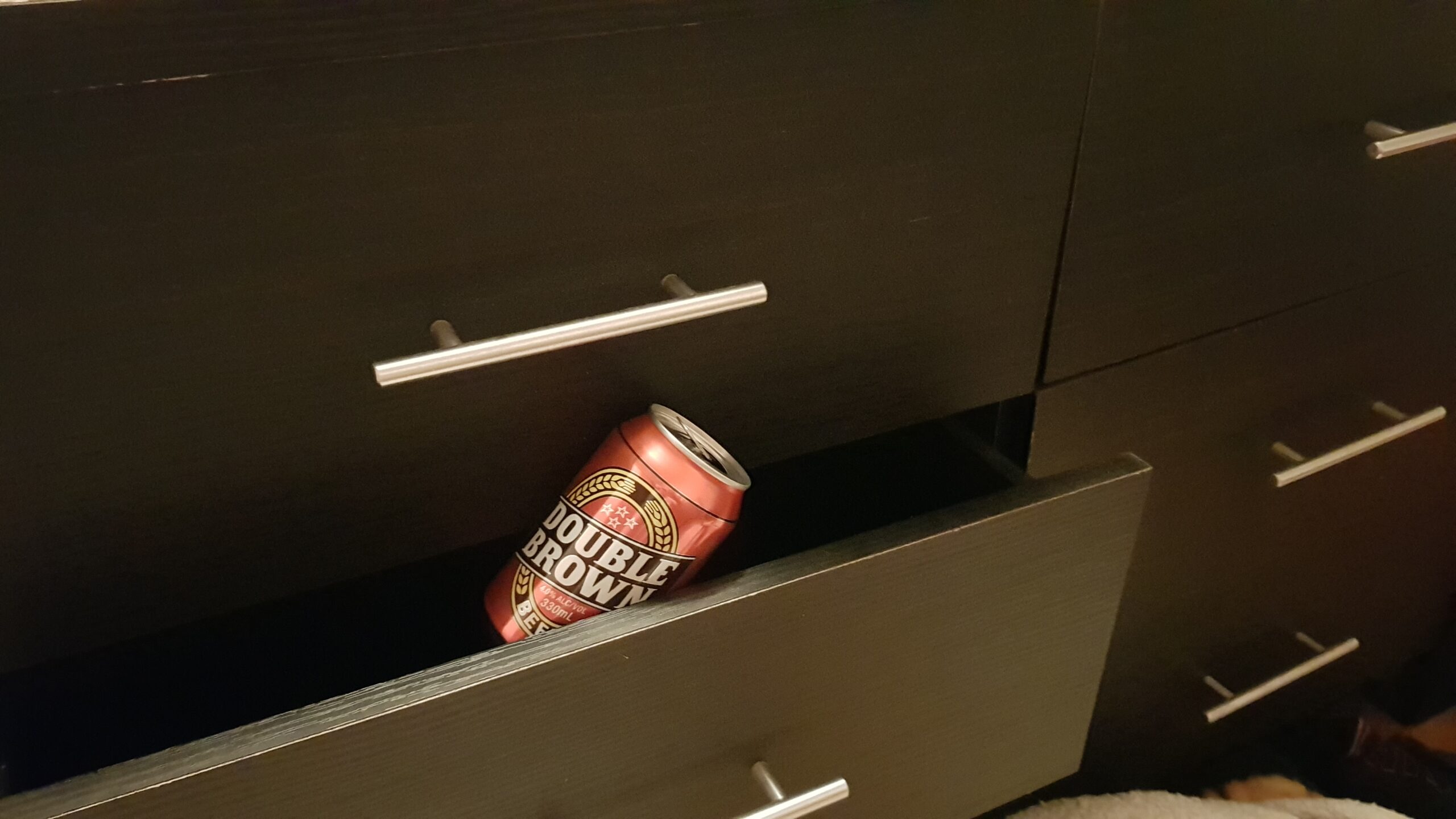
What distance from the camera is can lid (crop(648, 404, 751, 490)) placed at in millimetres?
486

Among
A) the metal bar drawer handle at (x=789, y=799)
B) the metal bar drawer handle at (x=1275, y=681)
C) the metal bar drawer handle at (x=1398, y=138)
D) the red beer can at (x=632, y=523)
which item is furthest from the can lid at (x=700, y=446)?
the metal bar drawer handle at (x=1275, y=681)

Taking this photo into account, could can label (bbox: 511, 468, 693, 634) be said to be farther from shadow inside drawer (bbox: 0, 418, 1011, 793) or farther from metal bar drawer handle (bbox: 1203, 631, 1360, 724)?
metal bar drawer handle (bbox: 1203, 631, 1360, 724)

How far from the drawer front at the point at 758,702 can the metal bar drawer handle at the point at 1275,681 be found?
0.31m

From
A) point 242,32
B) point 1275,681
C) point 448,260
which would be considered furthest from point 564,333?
point 1275,681

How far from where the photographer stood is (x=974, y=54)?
48 cm

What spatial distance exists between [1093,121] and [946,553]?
0.24 meters

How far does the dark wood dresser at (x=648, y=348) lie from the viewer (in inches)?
14.8

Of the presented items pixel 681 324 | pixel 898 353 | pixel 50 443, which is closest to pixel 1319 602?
pixel 898 353

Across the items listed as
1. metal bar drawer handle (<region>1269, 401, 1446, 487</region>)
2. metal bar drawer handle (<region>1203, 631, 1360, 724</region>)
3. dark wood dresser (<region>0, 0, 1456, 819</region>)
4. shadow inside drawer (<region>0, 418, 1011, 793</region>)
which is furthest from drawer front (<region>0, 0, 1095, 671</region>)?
metal bar drawer handle (<region>1203, 631, 1360, 724</region>)

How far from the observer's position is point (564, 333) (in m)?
0.44

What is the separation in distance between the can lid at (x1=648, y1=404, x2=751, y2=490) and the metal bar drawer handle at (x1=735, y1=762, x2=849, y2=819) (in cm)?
14

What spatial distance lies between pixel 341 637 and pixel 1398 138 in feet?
2.35

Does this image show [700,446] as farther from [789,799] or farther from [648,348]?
[789,799]

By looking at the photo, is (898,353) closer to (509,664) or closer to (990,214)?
(990,214)
